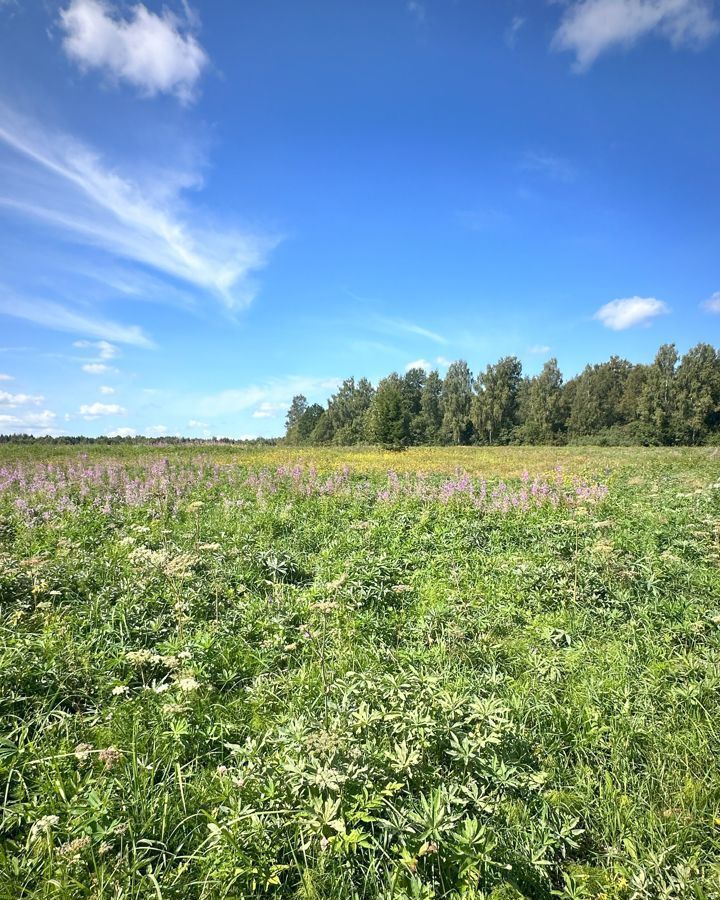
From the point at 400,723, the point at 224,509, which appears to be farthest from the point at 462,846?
the point at 224,509

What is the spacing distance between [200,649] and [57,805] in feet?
4.95

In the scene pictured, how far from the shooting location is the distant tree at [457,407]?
73.5m

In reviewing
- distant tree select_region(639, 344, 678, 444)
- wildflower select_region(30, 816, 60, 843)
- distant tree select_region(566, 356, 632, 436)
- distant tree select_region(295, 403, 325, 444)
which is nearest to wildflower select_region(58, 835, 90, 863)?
wildflower select_region(30, 816, 60, 843)

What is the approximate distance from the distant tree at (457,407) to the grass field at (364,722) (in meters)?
67.8

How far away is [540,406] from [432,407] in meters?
18.7

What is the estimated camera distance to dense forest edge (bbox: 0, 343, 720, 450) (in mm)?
57281

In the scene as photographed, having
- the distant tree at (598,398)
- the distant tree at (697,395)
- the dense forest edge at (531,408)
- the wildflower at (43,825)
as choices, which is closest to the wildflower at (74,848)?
the wildflower at (43,825)

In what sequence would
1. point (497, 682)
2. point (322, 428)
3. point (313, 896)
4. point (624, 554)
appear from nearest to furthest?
point (313, 896) < point (497, 682) < point (624, 554) < point (322, 428)

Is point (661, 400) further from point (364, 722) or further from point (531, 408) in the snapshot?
point (364, 722)

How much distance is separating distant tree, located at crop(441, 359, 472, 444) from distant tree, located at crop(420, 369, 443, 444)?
185 cm

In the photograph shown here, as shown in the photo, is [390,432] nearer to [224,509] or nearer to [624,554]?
[224,509]

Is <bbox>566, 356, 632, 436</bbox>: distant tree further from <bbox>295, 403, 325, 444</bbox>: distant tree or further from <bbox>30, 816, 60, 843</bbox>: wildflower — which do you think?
<bbox>30, 816, 60, 843</bbox>: wildflower

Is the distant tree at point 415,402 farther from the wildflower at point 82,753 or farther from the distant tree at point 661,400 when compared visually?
the wildflower at point 82,753

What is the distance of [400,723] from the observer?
2.57m
